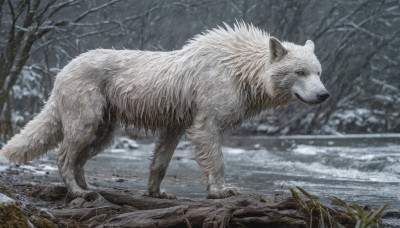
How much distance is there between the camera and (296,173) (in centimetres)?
1234

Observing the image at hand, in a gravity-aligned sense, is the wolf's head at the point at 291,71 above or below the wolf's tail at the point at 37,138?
above

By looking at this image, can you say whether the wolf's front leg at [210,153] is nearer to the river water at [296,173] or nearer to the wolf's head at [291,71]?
the wolf's head at [291,71]

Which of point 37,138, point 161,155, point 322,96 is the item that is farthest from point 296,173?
point 37,138

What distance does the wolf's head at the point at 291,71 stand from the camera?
6.27 metres

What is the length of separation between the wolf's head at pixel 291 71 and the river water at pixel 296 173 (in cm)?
145

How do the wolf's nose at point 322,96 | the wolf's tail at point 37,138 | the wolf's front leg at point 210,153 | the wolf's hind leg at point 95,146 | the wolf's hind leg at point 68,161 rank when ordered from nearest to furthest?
1. the wolf's nose at point 322,96
2. the wolf's front leg at point 210,153
3. the wolf's hind leg at point 68,161
4. the wolf's tail at point 37,138
5. the wolf's hind leg at point 95,146

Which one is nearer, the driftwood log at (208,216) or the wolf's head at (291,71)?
the driftwood log at (208,216)

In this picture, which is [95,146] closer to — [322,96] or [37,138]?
[37,138]

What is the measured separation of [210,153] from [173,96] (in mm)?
786

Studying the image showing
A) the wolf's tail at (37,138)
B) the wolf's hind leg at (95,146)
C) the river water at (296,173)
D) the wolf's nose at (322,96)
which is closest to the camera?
the wolf's nose at (322,96)

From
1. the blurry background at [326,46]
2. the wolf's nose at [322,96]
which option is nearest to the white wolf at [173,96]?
the wolf's nose at [322,96]

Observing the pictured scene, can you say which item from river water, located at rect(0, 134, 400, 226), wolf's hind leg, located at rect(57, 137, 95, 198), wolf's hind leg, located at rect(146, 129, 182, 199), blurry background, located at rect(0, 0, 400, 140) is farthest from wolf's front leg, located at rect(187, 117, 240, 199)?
blurry background, located at rect(0, 0, 400, 140)

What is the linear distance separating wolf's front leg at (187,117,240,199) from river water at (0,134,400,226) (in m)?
1.26

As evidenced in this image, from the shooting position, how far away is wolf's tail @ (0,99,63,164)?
6953mm
